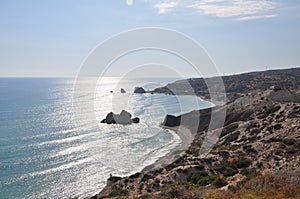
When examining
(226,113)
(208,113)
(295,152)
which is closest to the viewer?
(295,152)

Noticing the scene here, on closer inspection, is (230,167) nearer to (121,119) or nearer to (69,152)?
(69,152)

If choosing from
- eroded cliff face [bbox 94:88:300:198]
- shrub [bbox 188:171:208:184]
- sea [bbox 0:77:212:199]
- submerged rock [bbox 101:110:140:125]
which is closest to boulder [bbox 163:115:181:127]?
sea [bbox 0:77:212:199]

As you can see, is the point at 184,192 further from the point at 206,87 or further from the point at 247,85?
the point at 206,87

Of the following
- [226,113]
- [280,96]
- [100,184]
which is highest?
[280,96]

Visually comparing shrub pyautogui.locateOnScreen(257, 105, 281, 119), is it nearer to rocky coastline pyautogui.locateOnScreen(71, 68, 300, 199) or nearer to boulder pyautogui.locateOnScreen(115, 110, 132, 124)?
rocky coastline pyautogui.locateOnScreen(71, 68, 300, 199)

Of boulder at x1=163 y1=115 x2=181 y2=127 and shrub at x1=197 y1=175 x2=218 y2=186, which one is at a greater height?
shrub at x1=197 y1=175 x2=218 y2=186

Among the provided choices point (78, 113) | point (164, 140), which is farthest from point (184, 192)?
point (78, 113)

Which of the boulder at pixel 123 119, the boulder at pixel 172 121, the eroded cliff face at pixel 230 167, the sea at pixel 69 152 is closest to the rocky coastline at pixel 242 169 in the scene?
the eroded cliff face at pixel 230 167

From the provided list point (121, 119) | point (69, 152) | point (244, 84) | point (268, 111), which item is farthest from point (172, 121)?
point (244, 84)

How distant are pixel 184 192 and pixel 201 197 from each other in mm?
1305

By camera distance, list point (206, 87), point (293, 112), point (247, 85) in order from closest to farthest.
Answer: point (293, 112)
point (247, 85)
point (206, 87)

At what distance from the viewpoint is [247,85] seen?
139 metres

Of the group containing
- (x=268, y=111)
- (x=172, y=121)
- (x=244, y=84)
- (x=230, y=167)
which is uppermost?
(x=244, y=84)

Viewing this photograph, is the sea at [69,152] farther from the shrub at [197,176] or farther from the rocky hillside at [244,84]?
the rocky hillside at [244,84]
